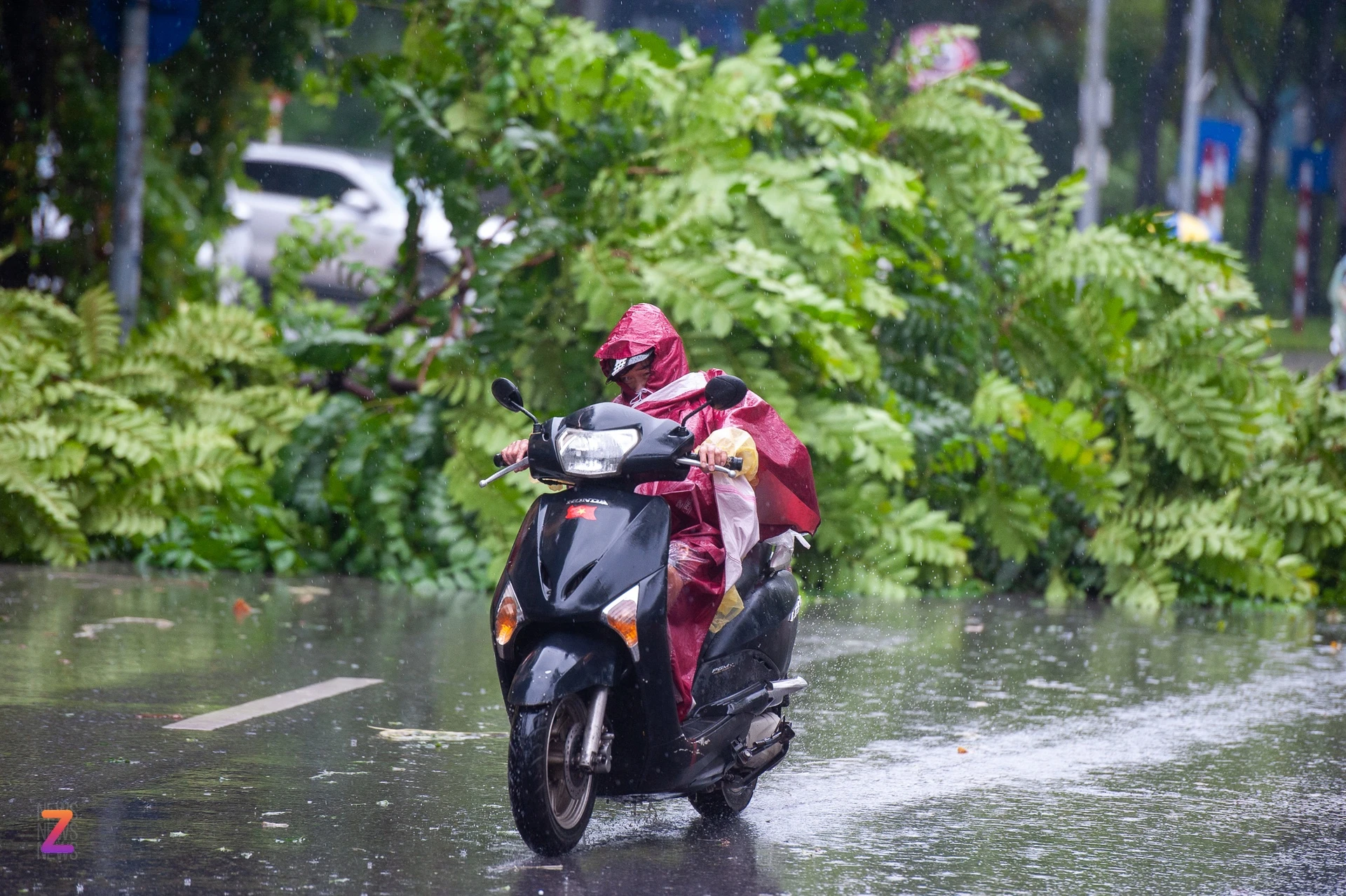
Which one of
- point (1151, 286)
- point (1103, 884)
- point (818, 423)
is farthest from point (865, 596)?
point (1103, 884)

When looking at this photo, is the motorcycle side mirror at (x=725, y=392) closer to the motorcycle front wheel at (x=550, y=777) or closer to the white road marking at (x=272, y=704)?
the motorcycle front wheel at (x=550, y=777)

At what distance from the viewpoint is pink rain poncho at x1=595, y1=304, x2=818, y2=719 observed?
5199 mm

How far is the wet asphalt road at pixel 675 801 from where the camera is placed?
476cm

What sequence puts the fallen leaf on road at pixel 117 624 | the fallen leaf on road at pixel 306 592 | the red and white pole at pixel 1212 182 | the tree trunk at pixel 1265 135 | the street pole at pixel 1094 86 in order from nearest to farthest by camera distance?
the fallen leaf on road at pixel 117 624 < the fallen leaf on road at pixel 306 592 < the street pole at pixel 1094 86 < the red and white pole at pixel 1212 182 < the tree trunk at pixel 1265 135

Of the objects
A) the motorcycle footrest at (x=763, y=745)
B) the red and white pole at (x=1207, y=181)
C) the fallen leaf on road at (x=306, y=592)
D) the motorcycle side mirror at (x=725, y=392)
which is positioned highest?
the red and white pole at (x=1207, y=181)

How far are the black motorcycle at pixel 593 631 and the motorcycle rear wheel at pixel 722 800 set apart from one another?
0.77ft

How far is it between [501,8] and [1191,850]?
25.7 ft

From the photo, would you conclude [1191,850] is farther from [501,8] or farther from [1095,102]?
[1095,102]

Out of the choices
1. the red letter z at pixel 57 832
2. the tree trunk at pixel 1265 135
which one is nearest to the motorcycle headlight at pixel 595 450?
the red letter z at pixel 57 832

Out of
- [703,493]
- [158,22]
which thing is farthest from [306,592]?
[703,493]

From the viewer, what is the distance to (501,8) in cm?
1154

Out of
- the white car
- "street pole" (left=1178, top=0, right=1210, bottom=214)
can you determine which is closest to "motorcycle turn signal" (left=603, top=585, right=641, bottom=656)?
the white car

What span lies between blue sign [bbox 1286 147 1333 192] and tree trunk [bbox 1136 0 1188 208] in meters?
3.26

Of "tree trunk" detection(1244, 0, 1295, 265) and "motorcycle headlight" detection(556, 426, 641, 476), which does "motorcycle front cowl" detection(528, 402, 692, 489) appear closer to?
"motorcycle headlight" detection(556, 426, 641, 476)
